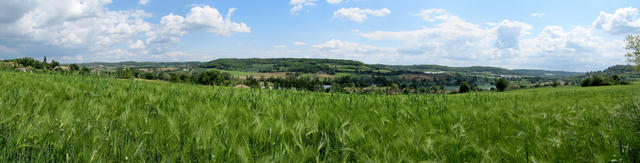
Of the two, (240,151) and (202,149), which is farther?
(202,149)

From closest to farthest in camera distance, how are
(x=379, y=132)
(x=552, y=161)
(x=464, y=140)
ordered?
1. (x=552, y=161)
2. (x=464, y=140)
3. (x=379, y=132)

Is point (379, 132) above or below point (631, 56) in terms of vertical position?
below

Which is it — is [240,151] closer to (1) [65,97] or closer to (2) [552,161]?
(2) [552,161]

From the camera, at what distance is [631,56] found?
50281mm

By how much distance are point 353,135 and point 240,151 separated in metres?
0.84

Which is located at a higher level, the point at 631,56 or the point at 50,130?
the point at 631,56

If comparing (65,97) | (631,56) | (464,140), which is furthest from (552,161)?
(631,56)

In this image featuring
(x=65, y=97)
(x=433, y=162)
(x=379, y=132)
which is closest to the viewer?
(x=433, y=162)

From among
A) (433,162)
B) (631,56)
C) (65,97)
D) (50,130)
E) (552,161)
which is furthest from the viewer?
(631,56)

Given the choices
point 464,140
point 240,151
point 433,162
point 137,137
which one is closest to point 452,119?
point 464,140

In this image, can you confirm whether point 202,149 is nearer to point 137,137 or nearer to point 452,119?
point 137,137

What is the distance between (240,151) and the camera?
144 centimetres

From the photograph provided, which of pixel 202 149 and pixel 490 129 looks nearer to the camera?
pixel 202 149

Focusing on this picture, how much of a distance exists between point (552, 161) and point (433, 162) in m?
0.78
